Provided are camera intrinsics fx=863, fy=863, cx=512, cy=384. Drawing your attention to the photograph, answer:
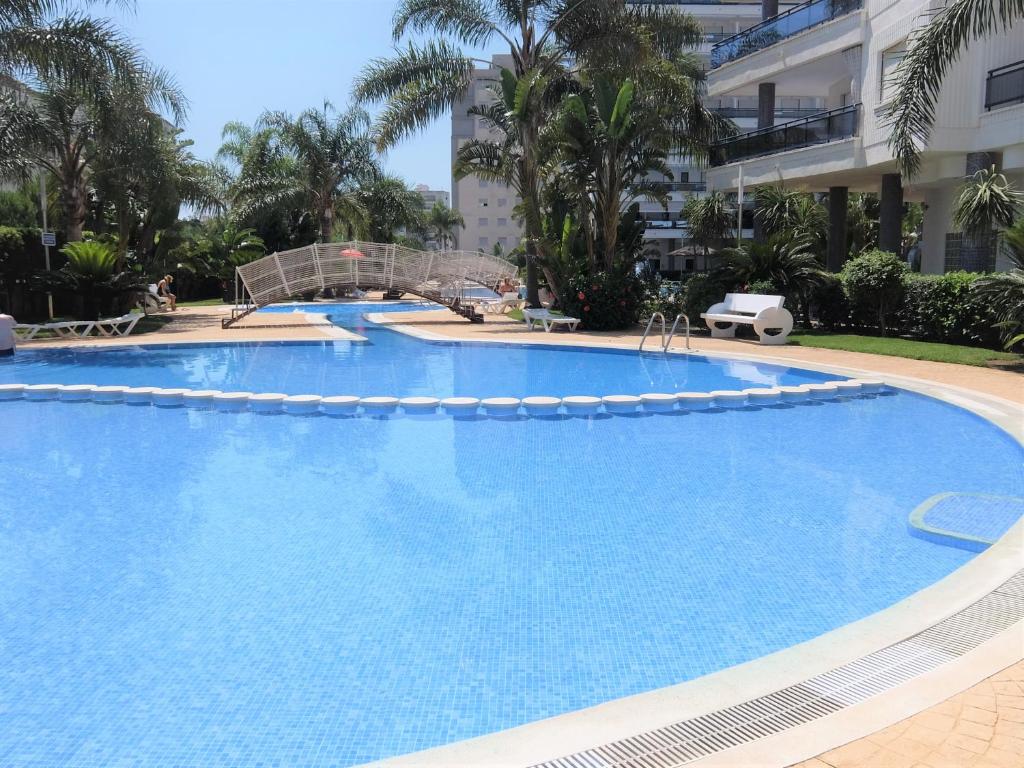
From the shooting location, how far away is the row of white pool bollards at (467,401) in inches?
417

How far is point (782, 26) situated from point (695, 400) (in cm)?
1681

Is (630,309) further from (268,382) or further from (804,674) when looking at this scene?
(804,674)

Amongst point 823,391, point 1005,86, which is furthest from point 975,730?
point 1005,86

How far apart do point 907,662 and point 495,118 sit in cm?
2190

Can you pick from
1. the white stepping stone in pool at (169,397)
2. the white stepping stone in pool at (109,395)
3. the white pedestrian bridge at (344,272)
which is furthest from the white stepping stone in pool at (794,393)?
the white pedestrian bridge at (344,272)

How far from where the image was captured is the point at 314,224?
41.6 m

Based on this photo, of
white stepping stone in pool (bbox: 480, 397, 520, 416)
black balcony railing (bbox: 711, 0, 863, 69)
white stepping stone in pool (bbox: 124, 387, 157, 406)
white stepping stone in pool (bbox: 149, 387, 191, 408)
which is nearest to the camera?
white stepping stone in pool (bbox: 480, 397, 520, 416)

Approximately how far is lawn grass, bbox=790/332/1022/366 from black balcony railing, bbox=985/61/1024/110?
205 inches

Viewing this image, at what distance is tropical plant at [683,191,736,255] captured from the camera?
82.9 ft

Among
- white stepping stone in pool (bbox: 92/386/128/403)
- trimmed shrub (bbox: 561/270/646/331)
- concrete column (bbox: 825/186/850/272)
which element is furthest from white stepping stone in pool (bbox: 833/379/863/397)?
concrete column (bbox: 825/186/850/272)

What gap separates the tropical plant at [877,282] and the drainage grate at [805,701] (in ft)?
45.5

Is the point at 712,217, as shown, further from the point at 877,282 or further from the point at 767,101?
the point at 877,282

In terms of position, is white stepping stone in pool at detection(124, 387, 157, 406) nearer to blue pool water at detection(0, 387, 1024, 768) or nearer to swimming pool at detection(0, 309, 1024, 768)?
swimming pool at detection(0, 309, 1024, 768)

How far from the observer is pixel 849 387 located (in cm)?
1171
